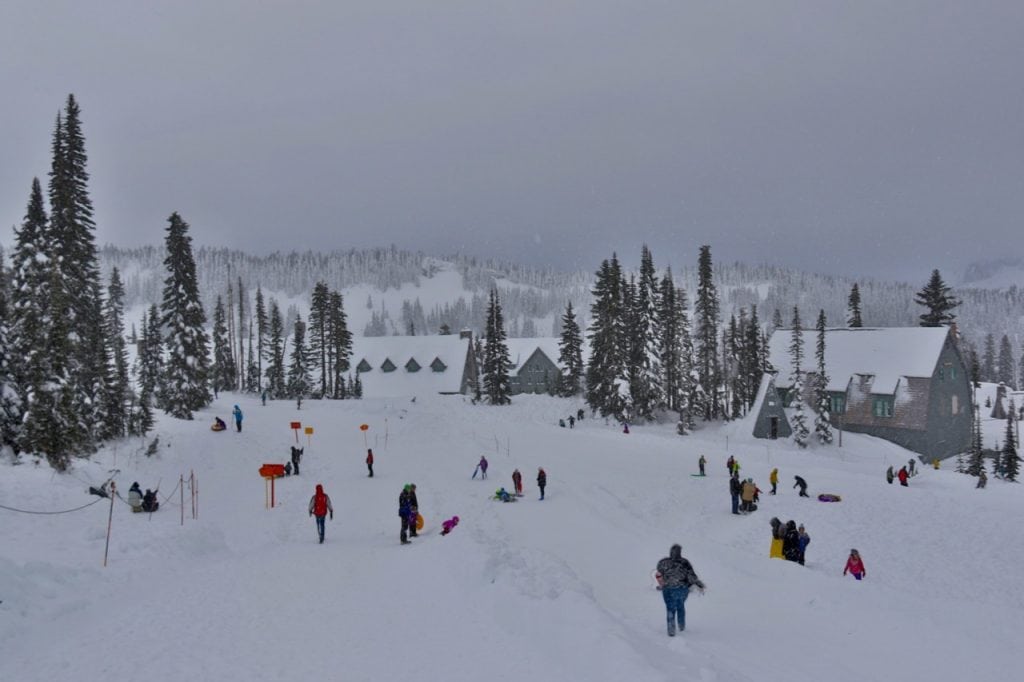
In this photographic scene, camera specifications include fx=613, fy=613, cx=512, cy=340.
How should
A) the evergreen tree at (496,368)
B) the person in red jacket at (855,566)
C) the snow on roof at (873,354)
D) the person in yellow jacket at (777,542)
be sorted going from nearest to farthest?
the person in red jacket at (855,566)
the person in yellow jacket at (777,542)
the snow on roof at (873,354)
the evergreen tree at (496,368)

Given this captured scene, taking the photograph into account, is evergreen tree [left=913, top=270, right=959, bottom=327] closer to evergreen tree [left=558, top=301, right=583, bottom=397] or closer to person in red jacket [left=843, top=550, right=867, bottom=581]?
evergreen tree [left=558, top=301, right=583, bottom=397]

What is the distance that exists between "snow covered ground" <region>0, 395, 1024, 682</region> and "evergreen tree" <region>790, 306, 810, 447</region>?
18.1 meters

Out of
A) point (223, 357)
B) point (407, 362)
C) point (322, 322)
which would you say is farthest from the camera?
point (407, 362)

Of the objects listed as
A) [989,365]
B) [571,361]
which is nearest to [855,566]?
[571,361]

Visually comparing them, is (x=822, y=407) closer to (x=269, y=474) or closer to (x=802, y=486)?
(x=802, y=486)

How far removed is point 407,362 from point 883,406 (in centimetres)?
5799

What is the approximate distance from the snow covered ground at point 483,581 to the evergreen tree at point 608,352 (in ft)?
72.1

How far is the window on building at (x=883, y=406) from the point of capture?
55.0 m

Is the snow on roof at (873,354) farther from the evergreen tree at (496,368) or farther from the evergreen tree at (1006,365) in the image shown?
the evergreen tree at (1006,365)

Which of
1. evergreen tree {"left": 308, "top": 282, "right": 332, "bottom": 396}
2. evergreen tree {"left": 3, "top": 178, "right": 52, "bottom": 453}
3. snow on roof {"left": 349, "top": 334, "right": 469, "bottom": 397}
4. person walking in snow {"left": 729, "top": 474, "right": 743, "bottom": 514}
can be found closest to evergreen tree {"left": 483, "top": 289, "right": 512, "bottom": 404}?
snow on roof {"left": 349, "top": 334, "right": 469, "bottom": 397}

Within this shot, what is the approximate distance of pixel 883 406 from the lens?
2181 inches

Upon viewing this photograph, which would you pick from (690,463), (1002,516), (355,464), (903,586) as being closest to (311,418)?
(355,464)

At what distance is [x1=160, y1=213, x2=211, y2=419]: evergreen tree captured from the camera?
40438mm

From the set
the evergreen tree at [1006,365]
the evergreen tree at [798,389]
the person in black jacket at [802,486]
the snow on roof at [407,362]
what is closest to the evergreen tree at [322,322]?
the snow on roof at [407,362]
